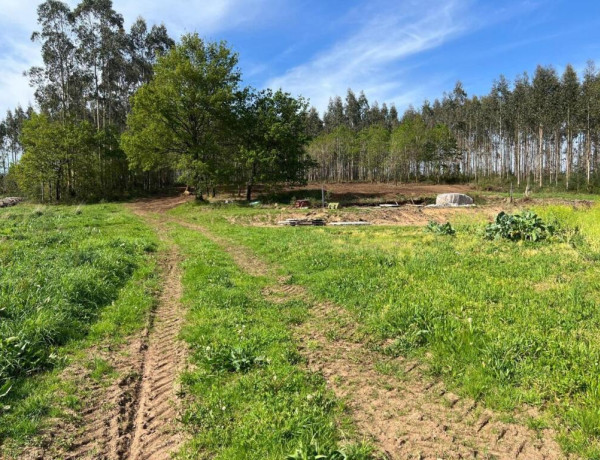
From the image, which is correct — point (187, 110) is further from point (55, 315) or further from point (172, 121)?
point (55, 315)

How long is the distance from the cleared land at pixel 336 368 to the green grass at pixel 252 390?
20 millimetres

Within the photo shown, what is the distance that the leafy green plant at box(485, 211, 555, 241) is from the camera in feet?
38.4

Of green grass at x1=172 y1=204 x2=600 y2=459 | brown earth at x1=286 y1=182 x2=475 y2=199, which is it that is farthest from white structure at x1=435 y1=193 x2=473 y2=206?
green grass at x1=172 y1=204 x2=600 y2=459

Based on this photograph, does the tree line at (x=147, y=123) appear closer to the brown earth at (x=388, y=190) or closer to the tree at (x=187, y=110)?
the tree at (x=187, y=110)

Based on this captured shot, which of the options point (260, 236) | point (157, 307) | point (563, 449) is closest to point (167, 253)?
point (260, 236)

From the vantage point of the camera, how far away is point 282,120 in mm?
36188

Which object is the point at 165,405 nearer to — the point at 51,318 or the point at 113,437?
the point at 113,437

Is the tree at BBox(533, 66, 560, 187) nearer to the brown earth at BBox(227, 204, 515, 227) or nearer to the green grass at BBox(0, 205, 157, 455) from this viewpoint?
Result: the brown earth at BBox(227, 204, 515, 227)

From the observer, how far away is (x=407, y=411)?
3941mm

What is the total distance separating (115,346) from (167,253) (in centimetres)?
740

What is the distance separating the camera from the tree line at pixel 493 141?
5184cm

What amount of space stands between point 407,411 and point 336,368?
3.78ft

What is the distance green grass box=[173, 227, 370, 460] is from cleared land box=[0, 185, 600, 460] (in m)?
0.02

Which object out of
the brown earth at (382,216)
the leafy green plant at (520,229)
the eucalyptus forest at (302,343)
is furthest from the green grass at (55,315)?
the brown earth at (382,216)
